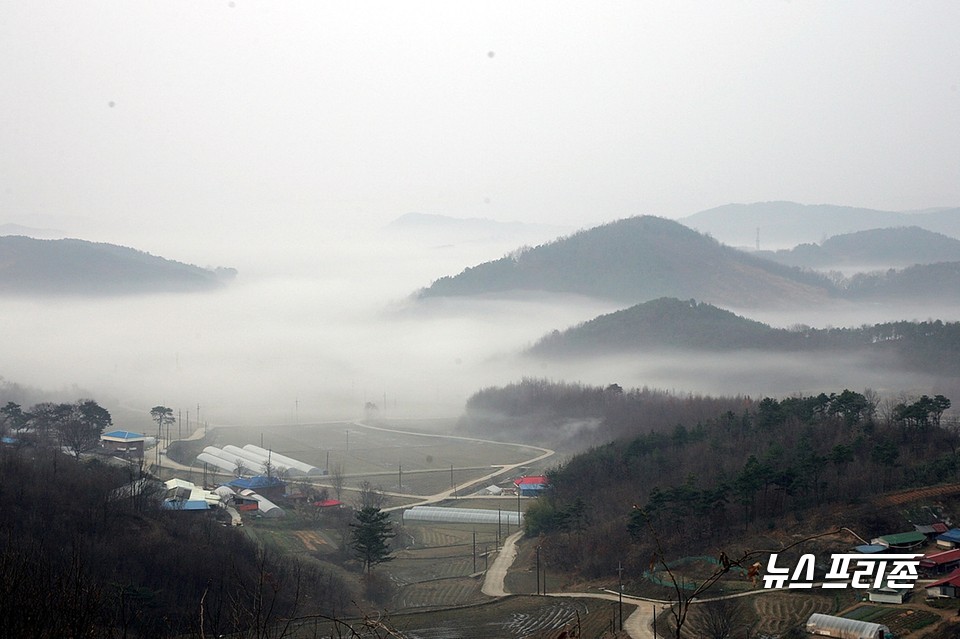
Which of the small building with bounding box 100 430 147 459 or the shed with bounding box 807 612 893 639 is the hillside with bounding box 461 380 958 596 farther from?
the small building with bounding box 100 430 147 459

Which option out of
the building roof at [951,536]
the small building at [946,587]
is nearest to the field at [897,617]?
the small building at [946,587]

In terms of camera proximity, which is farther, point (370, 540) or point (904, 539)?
point (370, 540)

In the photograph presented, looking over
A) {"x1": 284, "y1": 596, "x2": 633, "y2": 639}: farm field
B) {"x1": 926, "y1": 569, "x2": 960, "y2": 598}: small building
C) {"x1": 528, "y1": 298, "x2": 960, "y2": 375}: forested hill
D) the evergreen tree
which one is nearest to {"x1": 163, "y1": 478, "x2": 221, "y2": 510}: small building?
the evergreen tree

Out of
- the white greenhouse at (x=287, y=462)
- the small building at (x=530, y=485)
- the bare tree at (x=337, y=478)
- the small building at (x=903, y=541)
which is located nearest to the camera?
the small building at (x=903, y=541)

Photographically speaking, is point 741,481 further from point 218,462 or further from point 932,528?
point 218,462

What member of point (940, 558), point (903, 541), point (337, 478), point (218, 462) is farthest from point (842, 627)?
point (218, 462)

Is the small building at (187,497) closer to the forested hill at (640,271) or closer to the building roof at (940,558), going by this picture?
the building roof at (940,558)
